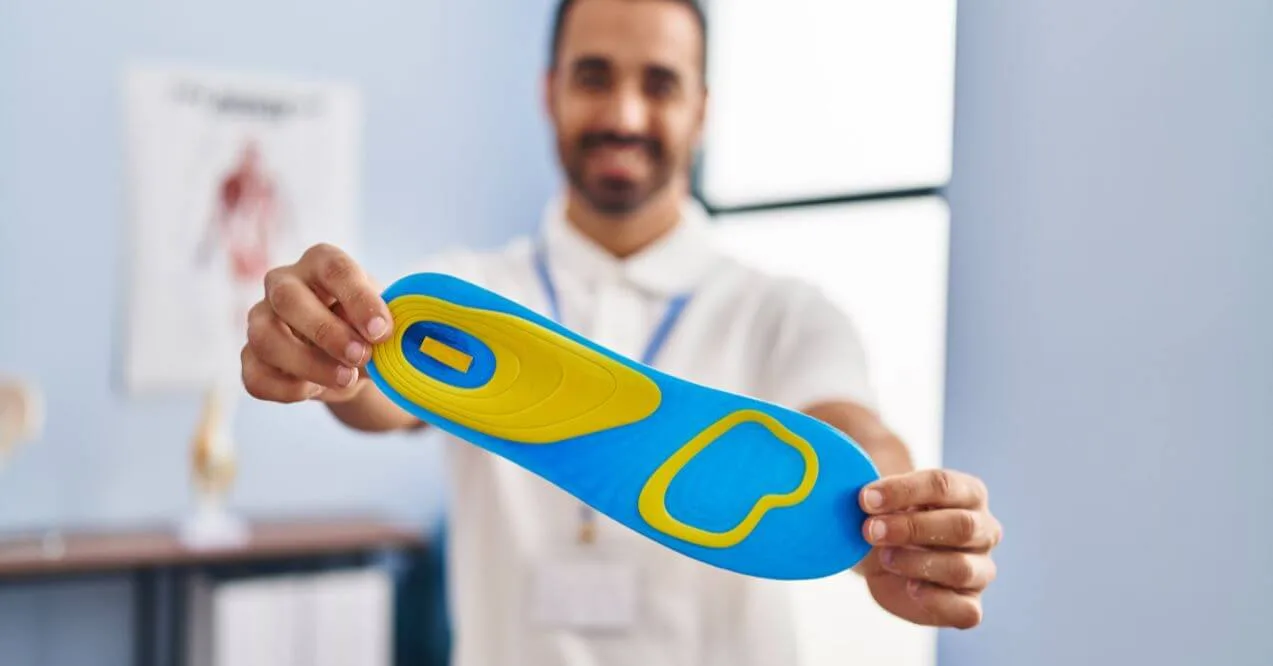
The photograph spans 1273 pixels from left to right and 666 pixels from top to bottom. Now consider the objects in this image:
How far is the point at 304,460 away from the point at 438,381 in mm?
1765

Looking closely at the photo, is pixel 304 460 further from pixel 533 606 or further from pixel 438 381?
pixel 438 381

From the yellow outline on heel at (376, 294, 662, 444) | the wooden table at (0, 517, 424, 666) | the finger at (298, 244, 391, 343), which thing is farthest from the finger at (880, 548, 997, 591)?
the wooden table at (0, 517, 424, 666)

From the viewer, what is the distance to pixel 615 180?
98 cm

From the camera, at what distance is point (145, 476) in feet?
6.90

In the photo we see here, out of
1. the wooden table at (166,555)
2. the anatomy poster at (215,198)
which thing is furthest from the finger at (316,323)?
the anatomy poster at (215,198)

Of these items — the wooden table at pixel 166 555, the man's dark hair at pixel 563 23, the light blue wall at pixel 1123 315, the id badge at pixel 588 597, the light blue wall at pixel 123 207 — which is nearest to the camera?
the light blue wall at pixel 1123 315

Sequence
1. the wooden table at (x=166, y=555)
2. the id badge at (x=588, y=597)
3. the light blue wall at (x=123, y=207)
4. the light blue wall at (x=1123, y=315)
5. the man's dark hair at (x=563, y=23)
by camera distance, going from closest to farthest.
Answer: the light blue wall at (x=1123, y=315)
the id badge at (x=588, y=597)
the man's dark hair at (x=563, y=23)
the wooden table at (x=166, y=555)
the light blue wall at (x=123, y=207)

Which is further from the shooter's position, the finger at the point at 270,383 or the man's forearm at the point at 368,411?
the man's forearm at the point at 368,411

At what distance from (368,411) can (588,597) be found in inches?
Result: 10.1

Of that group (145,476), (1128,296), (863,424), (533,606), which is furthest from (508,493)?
(145,476)

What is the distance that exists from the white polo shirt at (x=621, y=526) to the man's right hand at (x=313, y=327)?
33 cm

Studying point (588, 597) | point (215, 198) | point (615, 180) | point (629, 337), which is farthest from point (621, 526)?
point (215, 198)

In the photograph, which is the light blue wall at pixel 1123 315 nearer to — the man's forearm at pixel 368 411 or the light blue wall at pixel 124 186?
the man's forearm at pixel 368 411

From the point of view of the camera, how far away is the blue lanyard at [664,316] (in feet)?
3.12
